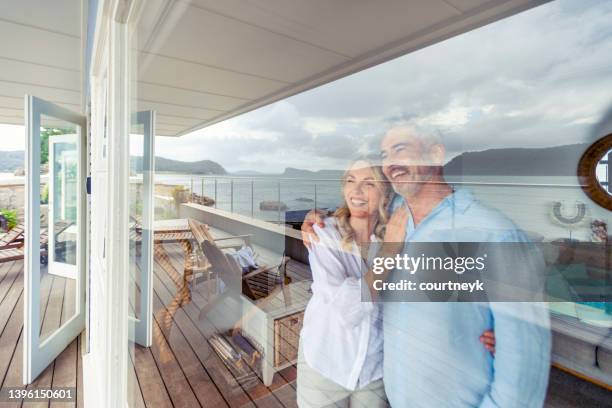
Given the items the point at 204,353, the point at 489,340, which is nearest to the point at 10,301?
the point at 204,353

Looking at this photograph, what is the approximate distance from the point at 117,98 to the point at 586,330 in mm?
1179

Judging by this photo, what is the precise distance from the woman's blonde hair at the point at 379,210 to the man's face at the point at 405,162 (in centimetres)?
1

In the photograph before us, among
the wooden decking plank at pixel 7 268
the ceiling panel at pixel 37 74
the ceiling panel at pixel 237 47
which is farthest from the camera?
the wooden decking plank at pixel 7 268

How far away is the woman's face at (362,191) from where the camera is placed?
0.41 meters

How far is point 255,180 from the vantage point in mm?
689

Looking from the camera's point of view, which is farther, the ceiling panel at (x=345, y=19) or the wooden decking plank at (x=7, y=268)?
the wooden decking plank at (x=7, y=268)

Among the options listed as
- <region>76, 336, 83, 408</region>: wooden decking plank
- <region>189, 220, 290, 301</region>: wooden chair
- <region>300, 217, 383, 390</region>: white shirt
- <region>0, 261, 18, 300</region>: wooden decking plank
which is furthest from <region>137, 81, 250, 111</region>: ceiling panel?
<region>0, 261, 18, 300</region>: wooden decking plank

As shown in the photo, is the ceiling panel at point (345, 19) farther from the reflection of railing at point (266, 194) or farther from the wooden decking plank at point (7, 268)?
the wooden decking plank at point (7, 268)

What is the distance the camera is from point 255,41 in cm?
73

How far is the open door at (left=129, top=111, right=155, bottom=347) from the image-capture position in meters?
1.16

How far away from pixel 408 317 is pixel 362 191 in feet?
0.55

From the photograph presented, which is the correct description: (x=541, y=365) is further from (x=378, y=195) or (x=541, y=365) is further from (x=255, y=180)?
(x=255, y=180)

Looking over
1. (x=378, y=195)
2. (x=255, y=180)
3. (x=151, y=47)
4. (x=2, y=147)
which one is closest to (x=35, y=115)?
(x=151, y=47)

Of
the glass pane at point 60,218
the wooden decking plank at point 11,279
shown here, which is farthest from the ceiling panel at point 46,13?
the wooden decking plank at point 11,279
